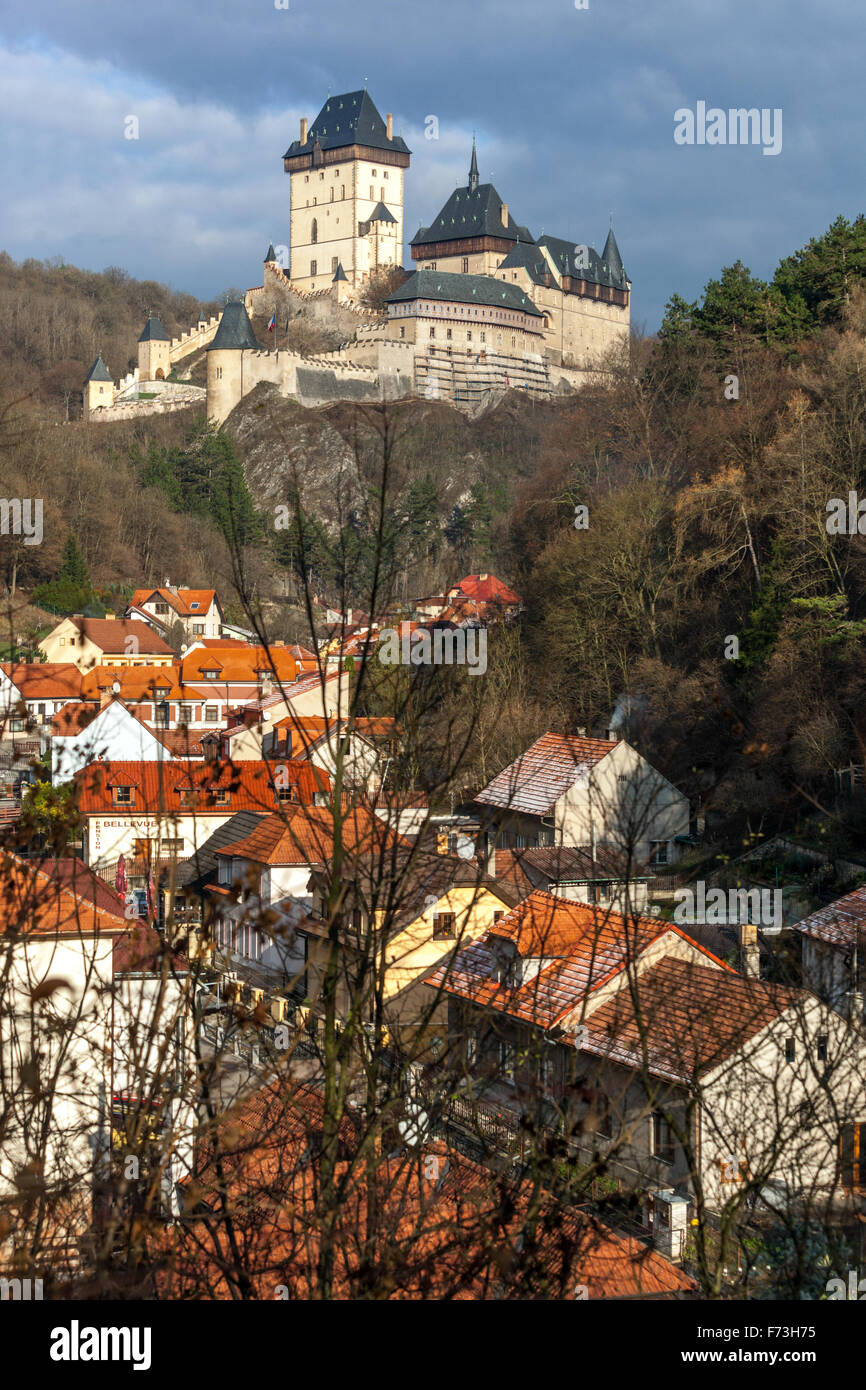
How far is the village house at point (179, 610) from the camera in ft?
176

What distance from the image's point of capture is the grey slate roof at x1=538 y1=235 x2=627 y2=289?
298ft

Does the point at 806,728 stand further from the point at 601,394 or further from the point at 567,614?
the point at 601,394

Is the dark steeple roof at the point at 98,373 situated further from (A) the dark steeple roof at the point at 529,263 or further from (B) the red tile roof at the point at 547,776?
(B) the red tile roof at the point at 547,776

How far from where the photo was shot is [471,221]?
90.2m

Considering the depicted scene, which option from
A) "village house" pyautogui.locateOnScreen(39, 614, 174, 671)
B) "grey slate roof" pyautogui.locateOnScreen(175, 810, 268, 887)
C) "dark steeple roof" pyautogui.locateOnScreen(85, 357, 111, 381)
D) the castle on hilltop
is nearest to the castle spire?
the castle on hilltop

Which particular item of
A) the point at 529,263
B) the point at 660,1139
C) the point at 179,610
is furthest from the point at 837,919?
the point at 529,263

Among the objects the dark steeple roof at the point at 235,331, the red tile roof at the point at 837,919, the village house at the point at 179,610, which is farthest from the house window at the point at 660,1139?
the dark steeple roof at the point at 235,331

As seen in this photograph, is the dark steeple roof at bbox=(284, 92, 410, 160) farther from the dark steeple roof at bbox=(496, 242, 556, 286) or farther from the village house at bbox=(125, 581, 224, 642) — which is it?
the village house at bbox=(125, 581, 224, 642)

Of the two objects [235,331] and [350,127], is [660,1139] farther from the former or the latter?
[350,127]

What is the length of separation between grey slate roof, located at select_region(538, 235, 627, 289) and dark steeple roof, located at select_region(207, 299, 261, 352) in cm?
1986

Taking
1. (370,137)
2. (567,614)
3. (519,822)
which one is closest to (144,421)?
(370,137)

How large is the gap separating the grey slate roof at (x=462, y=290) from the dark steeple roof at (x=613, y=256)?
10809 mm

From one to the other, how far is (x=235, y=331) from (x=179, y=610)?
1200 inches

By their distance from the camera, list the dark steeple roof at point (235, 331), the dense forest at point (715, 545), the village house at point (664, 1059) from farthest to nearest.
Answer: the dark steeple roof at point (235, 331)
the dense forest at point (715, 545)
the village house at point (664, 1059)
